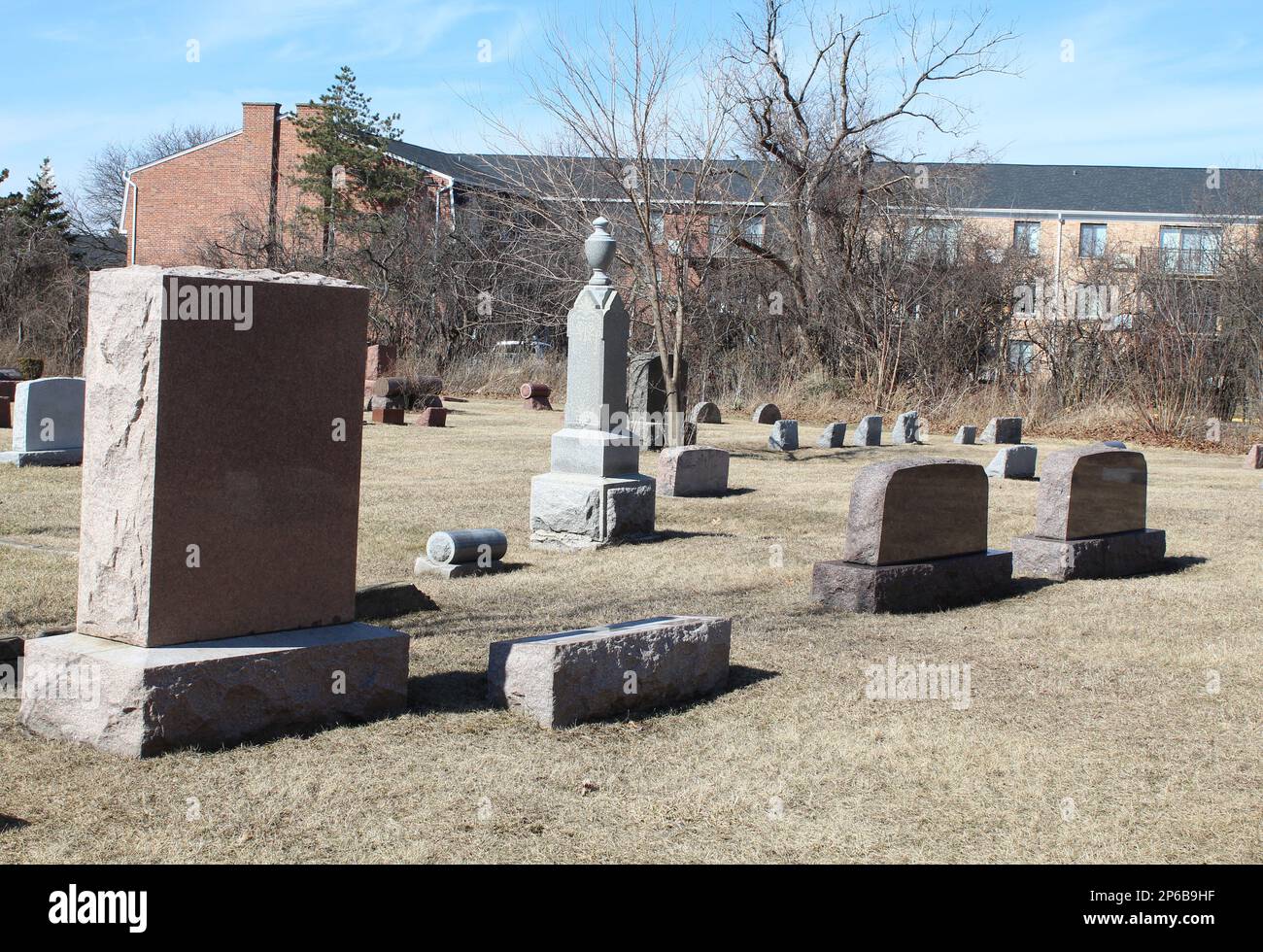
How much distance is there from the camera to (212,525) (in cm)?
456

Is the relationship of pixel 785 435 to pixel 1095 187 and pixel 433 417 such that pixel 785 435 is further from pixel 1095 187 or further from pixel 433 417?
pixel 1095 187

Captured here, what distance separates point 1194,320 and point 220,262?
22730 mm

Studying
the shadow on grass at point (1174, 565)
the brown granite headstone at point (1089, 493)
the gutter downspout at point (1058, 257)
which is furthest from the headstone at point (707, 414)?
the gutter downspout at point (1058, 257)

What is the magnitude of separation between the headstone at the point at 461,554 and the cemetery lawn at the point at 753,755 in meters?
0.23

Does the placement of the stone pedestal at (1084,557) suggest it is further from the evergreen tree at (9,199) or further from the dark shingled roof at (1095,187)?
the evergreen tree at (9,199)

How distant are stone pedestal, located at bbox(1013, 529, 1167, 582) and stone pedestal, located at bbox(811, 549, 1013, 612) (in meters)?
0.83

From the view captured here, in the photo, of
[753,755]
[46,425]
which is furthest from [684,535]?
[46,425]

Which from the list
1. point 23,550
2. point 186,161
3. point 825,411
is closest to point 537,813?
point 23,550

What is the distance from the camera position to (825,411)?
24.0 metres

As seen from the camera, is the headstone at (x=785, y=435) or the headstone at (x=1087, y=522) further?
the headstone at (x=785, y=435)

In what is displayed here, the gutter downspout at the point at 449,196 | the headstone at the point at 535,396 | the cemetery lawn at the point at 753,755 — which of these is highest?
the gutter downspout at the point at 449,196

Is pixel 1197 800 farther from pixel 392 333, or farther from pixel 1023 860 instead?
pixel 392 333

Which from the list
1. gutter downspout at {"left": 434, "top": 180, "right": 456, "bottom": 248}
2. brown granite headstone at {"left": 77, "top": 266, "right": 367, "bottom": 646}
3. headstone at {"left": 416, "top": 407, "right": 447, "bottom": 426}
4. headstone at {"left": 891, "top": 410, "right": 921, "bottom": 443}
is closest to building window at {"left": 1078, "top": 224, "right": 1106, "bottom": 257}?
gutter downspout at {"left": 434, "top": 180, "right": 456, "bottom": 248}

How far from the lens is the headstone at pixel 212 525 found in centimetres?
434
